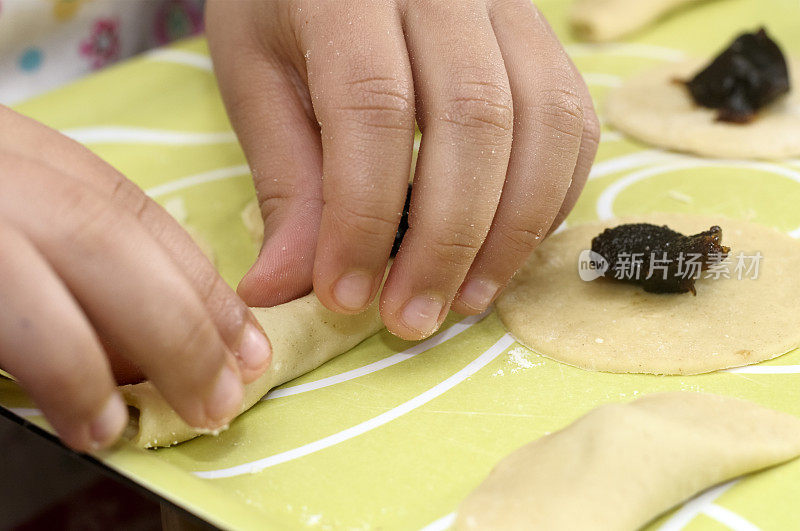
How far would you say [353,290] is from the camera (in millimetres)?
1174

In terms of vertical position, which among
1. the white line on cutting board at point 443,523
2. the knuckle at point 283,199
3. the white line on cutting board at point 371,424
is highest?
the knuckle at point 283,199

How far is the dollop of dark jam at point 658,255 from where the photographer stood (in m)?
1.33

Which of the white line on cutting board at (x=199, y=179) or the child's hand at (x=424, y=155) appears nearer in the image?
the child's hand at (x=424, y=155)

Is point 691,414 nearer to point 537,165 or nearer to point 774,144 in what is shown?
point 537,165

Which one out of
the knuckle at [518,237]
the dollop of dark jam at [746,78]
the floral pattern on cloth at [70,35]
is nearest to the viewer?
the knuckle at [518,237]

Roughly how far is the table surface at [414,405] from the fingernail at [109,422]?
0.35 feet

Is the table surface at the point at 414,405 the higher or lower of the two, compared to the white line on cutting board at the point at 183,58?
lower

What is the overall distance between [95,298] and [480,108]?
58 centimetres

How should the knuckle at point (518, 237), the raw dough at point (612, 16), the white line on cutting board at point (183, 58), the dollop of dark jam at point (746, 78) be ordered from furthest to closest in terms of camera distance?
the raw dough at point (612, 16) → the white line on cutting board at point (183, 58) → the dollop of dark jam at point (746, 78) → the knuckle at point (518, 237)

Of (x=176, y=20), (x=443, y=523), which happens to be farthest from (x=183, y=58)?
(x=443, y=523)

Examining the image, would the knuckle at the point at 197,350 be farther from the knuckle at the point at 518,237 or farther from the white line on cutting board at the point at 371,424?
the knuckle at the point at 518,237

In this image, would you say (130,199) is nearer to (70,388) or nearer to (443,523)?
(70,388)

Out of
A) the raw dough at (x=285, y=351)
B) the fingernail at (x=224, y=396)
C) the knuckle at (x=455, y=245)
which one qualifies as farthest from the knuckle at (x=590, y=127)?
the fingernail at (x=224, y=396)

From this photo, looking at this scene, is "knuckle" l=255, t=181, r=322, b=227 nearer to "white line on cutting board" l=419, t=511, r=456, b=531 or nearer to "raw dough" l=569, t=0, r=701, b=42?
"white line on cutting board" l=419, t=511, r=456, b=531
